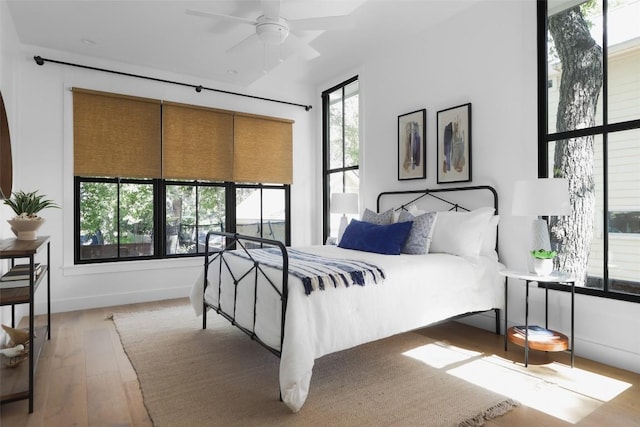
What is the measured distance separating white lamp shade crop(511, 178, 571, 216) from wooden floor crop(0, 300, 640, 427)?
1.07 meters

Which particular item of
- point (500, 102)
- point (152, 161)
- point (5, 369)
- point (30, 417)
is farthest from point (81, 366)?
point (500, 102)

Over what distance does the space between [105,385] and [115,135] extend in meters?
2.96

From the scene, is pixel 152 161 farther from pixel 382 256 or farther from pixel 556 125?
pixel 556 125

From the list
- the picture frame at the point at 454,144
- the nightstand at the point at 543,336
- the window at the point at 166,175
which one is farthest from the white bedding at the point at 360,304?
the window at the point at 166,175

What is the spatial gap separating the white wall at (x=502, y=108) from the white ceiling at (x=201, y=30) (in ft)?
0.77

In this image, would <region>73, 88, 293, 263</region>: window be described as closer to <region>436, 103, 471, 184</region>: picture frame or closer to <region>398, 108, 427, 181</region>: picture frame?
<region>398, 108, 427, 181</region>: picture frame

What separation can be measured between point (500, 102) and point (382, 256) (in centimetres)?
172

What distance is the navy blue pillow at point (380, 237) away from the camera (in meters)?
3.16

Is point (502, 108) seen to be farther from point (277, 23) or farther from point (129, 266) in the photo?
point (129, 266)

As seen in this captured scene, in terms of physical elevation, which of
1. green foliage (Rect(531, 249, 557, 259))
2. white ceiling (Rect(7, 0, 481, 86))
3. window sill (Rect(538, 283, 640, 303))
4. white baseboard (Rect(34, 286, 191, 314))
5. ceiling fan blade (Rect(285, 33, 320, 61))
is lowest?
white baseboard (Rect(34, 286, 191, 314))

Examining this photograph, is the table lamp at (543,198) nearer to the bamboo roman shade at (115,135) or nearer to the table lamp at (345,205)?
the table lamp at (345,205)

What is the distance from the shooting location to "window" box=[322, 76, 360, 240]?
5.11 metres

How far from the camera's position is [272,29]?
2963 mm

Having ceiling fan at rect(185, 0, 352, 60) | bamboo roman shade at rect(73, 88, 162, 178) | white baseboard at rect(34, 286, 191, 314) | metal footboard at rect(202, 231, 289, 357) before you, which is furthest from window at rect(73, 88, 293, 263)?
ceiling fan at rect(185, 0, 352, 60)
